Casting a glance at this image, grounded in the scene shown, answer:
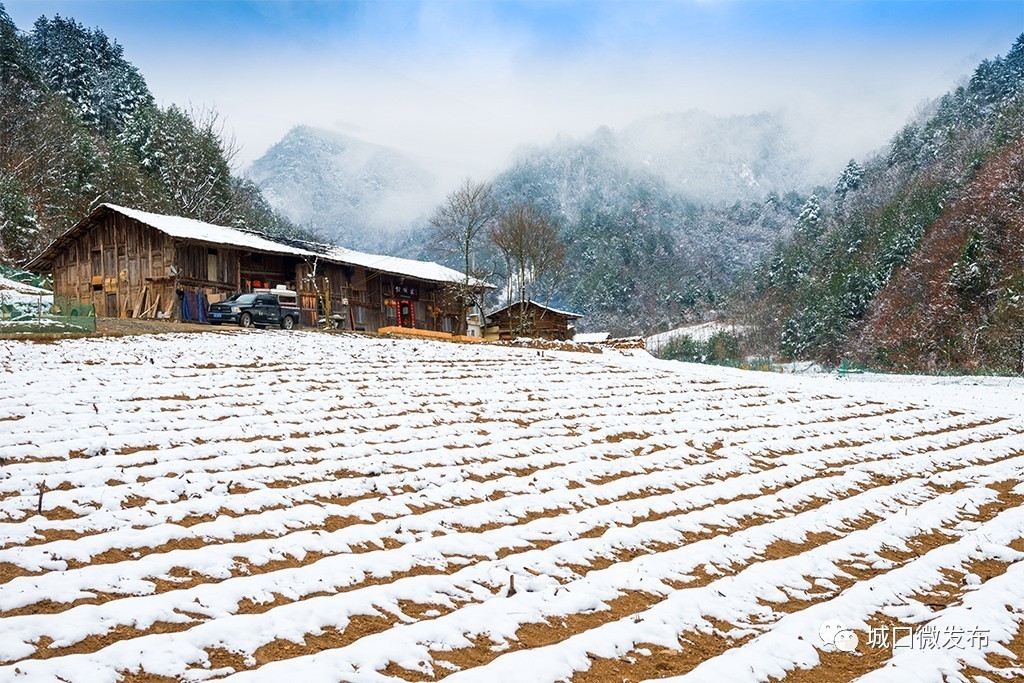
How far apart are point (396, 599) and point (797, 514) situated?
206 inches

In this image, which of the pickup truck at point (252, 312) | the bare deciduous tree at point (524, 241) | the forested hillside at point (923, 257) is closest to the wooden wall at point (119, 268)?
the pickup truck at point (252, 312)

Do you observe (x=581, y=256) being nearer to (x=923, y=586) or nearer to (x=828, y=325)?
(x=828, y=325)

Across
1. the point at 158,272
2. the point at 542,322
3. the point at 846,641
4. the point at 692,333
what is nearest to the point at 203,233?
the point at 158,272

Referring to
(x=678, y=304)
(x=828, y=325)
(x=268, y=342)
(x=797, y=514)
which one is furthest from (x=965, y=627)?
(x=678, y=304)

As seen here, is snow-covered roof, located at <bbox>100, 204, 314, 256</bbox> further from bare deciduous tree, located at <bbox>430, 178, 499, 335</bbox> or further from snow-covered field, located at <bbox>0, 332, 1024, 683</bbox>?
A: snow-covered field, located at <bbox>0, 332, 1024, 683</bbox>

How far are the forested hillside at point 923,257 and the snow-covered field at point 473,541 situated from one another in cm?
2978

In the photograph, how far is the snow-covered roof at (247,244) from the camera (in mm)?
31031

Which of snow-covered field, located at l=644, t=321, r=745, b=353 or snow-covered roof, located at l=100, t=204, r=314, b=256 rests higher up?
snow-covered roof, located at l=100, t=204, r=314, b=256

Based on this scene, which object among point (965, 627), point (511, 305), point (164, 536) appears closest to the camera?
point (965, 627)

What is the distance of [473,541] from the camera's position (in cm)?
641

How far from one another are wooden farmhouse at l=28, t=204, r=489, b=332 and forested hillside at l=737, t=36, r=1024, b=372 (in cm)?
3476

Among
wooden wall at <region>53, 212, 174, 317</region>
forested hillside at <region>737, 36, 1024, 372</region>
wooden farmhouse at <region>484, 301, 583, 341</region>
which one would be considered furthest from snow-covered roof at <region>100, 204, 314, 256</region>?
forested hillside at <region>737, 36, 1024, 372</region>

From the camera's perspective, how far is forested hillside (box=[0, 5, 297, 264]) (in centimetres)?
4278

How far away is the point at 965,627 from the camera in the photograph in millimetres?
5238
